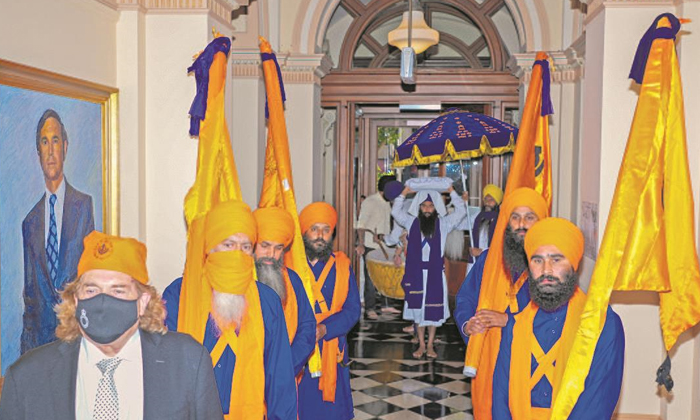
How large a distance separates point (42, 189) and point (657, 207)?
3107mm

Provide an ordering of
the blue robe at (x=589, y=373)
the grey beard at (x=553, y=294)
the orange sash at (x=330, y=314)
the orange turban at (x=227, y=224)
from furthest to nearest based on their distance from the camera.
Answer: the orange sash at (x=330, y=314) → the orange turban at (x=227, y=224) → the grey beard at (x=553, y=294) → the blue robe at (x=589, y=373)

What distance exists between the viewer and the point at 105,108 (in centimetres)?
498

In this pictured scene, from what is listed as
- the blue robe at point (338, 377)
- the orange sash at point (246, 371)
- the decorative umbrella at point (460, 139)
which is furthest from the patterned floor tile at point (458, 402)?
the orange sash at point (246, 371)

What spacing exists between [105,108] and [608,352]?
334cm

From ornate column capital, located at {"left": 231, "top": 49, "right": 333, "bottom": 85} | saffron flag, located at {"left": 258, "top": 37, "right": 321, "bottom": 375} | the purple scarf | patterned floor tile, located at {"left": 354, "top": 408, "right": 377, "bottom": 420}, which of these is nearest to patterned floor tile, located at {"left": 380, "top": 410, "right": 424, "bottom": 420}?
patterned floor tile, located at {"left": 354, "top": 408, "right": 377, "bottom": 420}

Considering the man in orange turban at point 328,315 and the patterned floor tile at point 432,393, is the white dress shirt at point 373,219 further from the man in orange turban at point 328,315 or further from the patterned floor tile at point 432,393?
the man in orange turban at point 328,315

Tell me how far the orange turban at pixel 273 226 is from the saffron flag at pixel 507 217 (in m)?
1.24

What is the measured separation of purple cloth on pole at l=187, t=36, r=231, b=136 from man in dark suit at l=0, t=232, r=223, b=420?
220cm

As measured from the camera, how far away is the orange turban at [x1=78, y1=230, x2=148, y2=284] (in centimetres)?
252

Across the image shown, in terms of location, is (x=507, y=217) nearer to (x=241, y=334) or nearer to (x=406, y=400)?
(x=241, y=334)

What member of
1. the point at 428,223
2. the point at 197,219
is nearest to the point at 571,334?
the point at 197,219

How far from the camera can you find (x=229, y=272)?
3.58 metres

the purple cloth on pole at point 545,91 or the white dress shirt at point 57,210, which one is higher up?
the purple cloth on pole at point 545,91

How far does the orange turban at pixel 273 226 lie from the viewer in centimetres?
462
